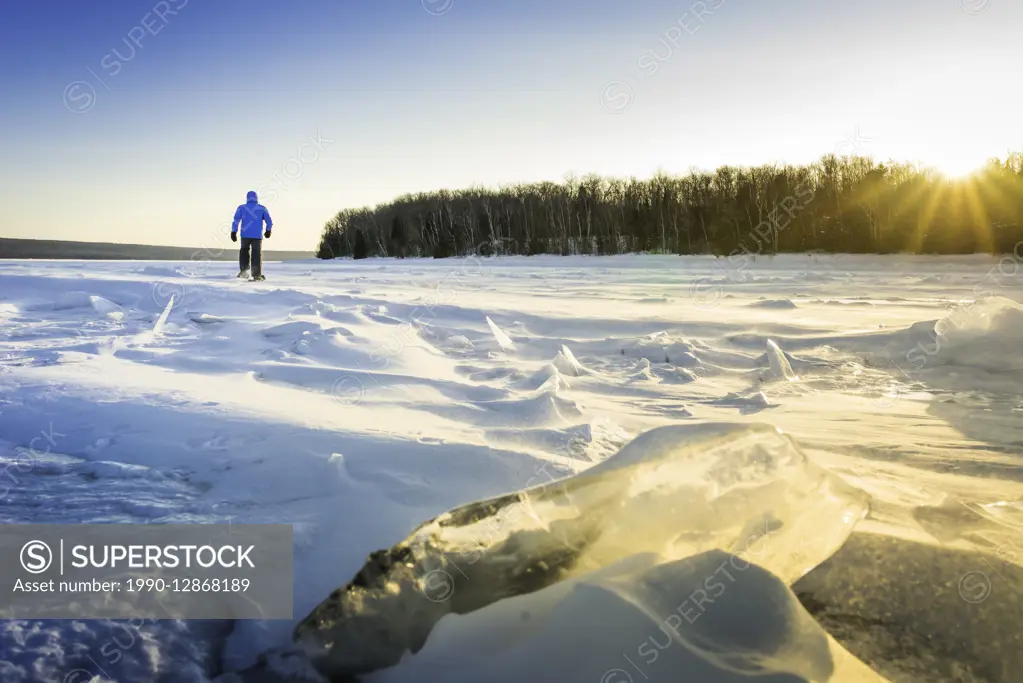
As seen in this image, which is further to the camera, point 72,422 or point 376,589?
point 72,422

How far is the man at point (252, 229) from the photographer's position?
370 inches

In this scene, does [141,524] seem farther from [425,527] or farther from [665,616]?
[665,616]

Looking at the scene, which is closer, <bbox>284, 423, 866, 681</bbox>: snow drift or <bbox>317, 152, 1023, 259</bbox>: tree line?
<bbox>284, 423, 866, 681</bbox>: snow drift

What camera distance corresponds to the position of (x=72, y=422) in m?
2.60

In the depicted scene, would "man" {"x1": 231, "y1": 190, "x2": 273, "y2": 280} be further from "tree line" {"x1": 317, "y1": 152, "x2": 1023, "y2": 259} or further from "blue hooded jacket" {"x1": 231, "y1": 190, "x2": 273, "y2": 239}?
"tree line" {"x1": 317, "y1": 152, "x2": 1023, "y2": 259}

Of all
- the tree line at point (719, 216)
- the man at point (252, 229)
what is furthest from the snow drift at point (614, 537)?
the tree line at point (719, 216)

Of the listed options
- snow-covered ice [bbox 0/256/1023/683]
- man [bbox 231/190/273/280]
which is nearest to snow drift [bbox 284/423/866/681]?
snow-covered ice [bbox 0/256/1023/683]

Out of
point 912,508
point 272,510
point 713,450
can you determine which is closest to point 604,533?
point 713,450

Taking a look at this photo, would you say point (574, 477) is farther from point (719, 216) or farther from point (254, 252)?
point (719, 216)

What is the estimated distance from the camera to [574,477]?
5.64 ft

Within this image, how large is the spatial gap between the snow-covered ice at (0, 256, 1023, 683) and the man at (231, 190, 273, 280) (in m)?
4.25

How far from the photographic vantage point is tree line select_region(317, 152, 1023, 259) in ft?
65.7

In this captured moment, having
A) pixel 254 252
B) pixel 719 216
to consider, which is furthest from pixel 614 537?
pixel 719 216

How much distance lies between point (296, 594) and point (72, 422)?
5.40 feet
